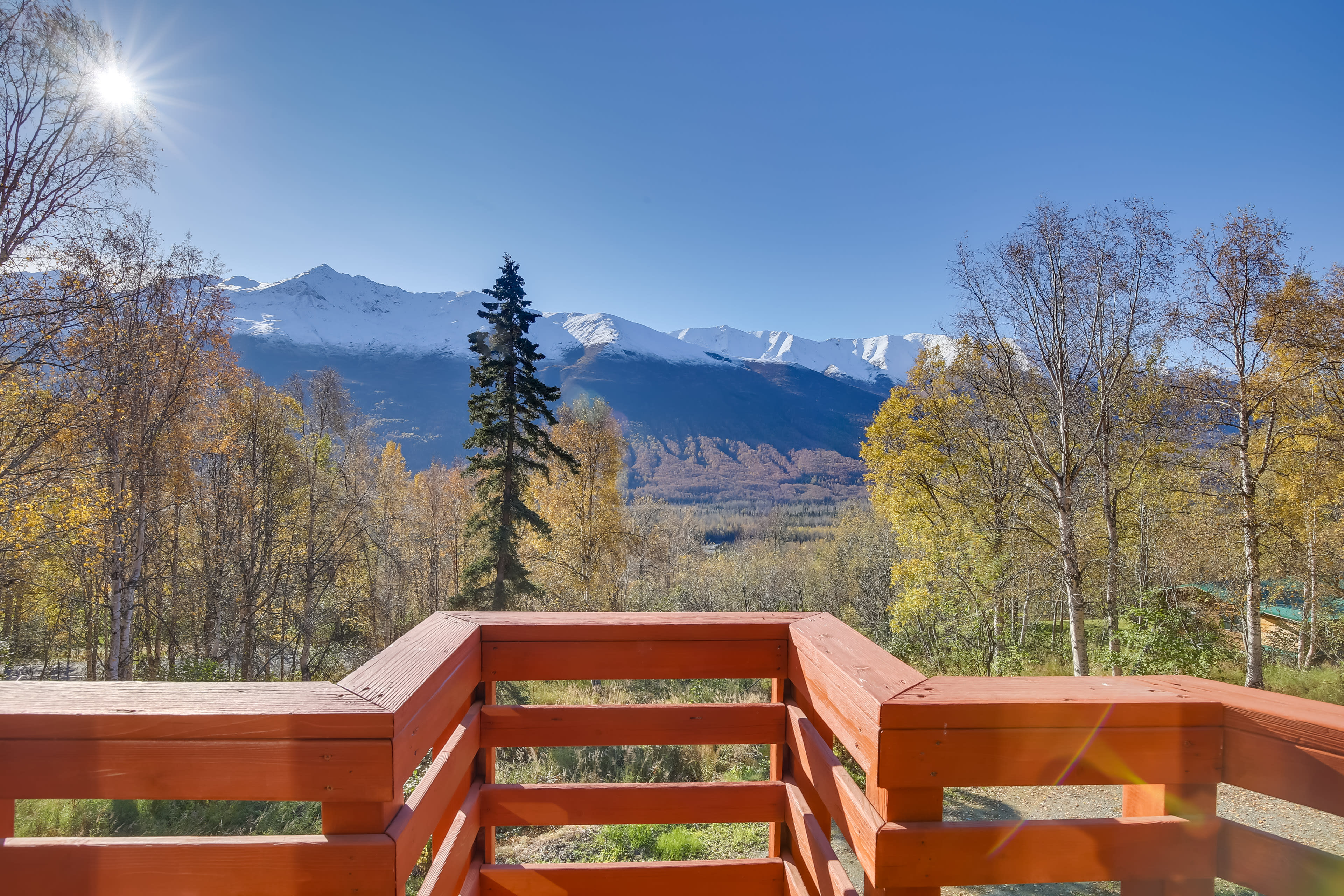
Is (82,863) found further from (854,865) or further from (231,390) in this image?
(231,390)

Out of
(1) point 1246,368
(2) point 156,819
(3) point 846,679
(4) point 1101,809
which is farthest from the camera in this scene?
(1) point 1246,368

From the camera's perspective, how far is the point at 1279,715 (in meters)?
1.10

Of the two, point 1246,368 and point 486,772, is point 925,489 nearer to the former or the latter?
point 1246,368

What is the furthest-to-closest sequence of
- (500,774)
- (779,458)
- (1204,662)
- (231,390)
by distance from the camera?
(779,458), (231,390), (1204,662), (500,774)

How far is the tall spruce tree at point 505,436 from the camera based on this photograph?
47.3 ft

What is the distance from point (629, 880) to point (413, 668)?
1.03 metres

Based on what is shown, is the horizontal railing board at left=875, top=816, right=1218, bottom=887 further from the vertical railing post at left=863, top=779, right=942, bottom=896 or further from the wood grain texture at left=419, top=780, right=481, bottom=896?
the wood grain texture at left=419, top=780, right=481, bottom=896

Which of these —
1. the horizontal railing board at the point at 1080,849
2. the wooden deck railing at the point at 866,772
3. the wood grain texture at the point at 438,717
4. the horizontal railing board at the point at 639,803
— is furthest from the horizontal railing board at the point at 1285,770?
the wood grain texture at the point at 438,717

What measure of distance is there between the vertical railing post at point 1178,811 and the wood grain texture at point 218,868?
1513 millimetres

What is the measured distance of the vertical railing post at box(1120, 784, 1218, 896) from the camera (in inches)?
46.2

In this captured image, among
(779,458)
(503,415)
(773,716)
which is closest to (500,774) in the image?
(773,716)

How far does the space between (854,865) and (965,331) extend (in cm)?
1259

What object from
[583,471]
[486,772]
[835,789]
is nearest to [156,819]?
[486,772]

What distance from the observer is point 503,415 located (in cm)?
1463
